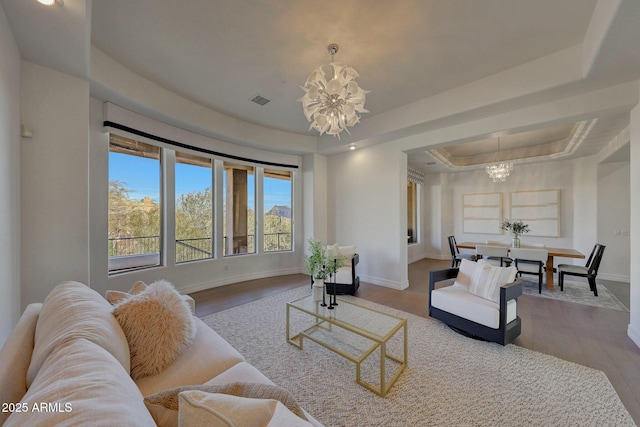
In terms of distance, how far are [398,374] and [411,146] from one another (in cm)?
355

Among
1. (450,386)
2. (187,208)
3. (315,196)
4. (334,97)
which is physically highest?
(334,97)

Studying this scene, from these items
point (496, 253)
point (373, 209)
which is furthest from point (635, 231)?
point (373, 209)

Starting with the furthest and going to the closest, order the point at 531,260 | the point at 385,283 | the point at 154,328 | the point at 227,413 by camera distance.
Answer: the point at 385,283
the point at 531,260
the point at 154,328
the point at 227,413

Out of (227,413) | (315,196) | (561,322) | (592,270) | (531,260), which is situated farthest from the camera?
(315,196)

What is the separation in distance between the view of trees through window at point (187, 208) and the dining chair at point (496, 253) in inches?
162

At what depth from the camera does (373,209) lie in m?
4.89

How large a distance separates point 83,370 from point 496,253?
583 centimetres

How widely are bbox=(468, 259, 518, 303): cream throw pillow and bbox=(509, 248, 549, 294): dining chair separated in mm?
2284

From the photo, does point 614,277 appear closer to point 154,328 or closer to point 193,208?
point 154,328

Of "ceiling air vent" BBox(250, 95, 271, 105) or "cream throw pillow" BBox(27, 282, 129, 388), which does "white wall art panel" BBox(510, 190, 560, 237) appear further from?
"cream throw pillow" BBox(27, 282, 129, 388)

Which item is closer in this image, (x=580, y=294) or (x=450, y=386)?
(x=450, y=386)

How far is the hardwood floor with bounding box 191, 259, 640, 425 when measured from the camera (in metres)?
2.19

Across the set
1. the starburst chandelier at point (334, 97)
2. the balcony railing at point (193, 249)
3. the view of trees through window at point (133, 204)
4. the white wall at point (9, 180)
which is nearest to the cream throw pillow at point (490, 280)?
the starburst chandelier at point (334, 97)

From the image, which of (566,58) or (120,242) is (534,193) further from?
(120,242)
